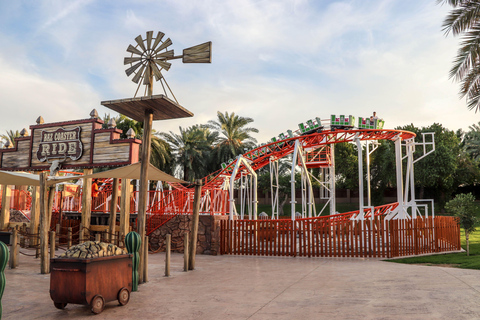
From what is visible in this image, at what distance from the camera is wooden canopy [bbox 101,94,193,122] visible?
8.28 meters

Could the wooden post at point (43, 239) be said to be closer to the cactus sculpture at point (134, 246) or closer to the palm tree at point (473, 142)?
the cactus sculpture at point (134, 246)

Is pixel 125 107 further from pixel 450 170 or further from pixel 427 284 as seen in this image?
pixel 450 170

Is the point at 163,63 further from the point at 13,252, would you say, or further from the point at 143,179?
the point at 13,252

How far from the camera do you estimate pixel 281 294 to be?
7.39 meters

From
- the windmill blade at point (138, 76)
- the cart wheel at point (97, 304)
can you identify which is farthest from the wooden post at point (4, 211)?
the cart wheel at point (97, 304)

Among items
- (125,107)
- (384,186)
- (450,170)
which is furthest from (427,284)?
(384,186)

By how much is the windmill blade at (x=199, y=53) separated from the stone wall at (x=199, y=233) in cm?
721

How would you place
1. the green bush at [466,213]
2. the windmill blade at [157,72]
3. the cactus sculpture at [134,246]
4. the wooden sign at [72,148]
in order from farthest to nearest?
the green bush at [466,213], the wooden sign at [72,148], the windmill blade at [157,72], the cactus sculpture at [134,246]

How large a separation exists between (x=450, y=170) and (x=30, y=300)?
134 feet

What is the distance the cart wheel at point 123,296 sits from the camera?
643 cm

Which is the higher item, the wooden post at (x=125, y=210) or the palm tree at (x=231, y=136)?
the palm tree at (x=231, y=136)

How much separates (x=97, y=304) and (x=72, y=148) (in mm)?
8608

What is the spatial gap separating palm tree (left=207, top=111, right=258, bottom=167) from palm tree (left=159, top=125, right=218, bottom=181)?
3.00 ft

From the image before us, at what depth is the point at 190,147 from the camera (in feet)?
123
